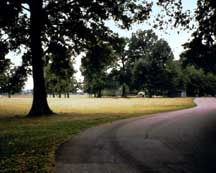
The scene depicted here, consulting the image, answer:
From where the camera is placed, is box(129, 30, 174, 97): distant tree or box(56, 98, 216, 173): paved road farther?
box(129, 30, 174, 97): distant tree

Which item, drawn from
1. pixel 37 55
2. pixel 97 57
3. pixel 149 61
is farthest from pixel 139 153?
pixel 149 61

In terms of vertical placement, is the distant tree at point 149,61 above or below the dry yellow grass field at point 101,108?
above

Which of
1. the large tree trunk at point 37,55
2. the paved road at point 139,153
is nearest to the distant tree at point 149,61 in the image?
the large tree trunk at point 37,55

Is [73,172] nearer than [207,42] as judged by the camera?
Yes

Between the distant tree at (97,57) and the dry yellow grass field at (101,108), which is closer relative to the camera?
the dry yellow grass field at (101,108)

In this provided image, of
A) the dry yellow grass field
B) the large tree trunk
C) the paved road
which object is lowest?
the paved road

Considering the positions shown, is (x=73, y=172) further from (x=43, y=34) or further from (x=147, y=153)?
(x=43, y=34)

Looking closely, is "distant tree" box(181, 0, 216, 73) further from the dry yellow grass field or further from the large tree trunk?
the large tree trunk

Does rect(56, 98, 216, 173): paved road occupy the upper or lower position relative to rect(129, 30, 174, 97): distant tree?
lower

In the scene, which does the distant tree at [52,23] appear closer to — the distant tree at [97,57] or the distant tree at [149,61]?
the distant tree at [97,57]

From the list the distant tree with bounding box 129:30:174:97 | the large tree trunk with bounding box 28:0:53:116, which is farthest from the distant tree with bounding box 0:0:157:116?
the distant tree with bounding box 129:30:174:97

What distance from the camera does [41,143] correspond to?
42.7 feet

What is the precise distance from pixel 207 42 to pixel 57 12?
12858mm

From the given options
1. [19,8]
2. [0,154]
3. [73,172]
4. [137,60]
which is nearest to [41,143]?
[0,154]
